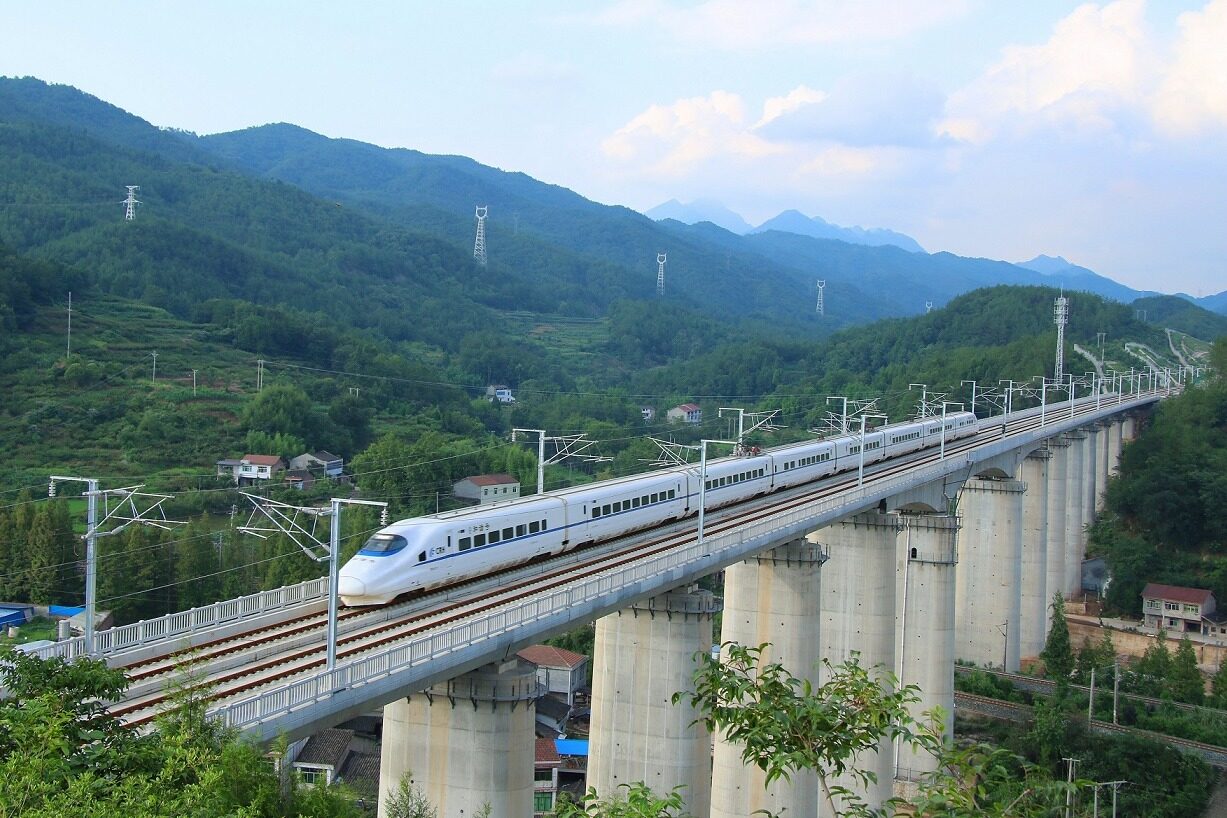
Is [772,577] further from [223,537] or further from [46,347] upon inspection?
[46,347]

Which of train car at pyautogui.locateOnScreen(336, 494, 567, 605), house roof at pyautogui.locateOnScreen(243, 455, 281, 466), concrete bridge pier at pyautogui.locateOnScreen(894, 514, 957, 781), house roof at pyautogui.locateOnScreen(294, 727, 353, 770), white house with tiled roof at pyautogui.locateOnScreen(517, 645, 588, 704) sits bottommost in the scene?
house roof at pyautogui.locateOnScreen(294, 727, 353, 770)

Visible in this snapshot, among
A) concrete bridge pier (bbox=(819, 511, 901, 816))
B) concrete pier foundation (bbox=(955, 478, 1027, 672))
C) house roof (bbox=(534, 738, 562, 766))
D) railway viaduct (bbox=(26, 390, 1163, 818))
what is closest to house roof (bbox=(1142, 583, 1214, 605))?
concrete pier foundation (bbox=(955, 478, 1027, 672))

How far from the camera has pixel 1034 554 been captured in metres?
73.9

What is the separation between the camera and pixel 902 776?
171ft

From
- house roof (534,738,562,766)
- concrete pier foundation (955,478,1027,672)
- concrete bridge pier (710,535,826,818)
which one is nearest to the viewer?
concrete bridge pier (710,535,826,818)

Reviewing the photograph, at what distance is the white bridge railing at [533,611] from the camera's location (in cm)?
1758

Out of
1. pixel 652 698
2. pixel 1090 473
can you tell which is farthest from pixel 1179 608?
pixel 652 698

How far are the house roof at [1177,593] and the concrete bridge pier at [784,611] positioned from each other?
50.5 m

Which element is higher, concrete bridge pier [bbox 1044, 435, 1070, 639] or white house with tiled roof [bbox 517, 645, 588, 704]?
concrete bridge pier [bbox 1044, 435, 1070, 639]

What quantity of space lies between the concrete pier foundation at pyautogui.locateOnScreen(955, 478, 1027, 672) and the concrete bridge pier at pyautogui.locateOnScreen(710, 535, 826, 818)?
31.1 meters

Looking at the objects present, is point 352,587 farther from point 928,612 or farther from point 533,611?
point 928,612

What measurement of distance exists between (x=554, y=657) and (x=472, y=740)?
37234 millimetres

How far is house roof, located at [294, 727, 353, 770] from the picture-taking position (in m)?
49.4

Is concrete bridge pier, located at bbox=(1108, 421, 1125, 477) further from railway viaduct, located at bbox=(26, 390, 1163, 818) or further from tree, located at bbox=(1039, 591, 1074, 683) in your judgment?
railway viaduct, located at bbox=(26, 390, 1163, 818)
